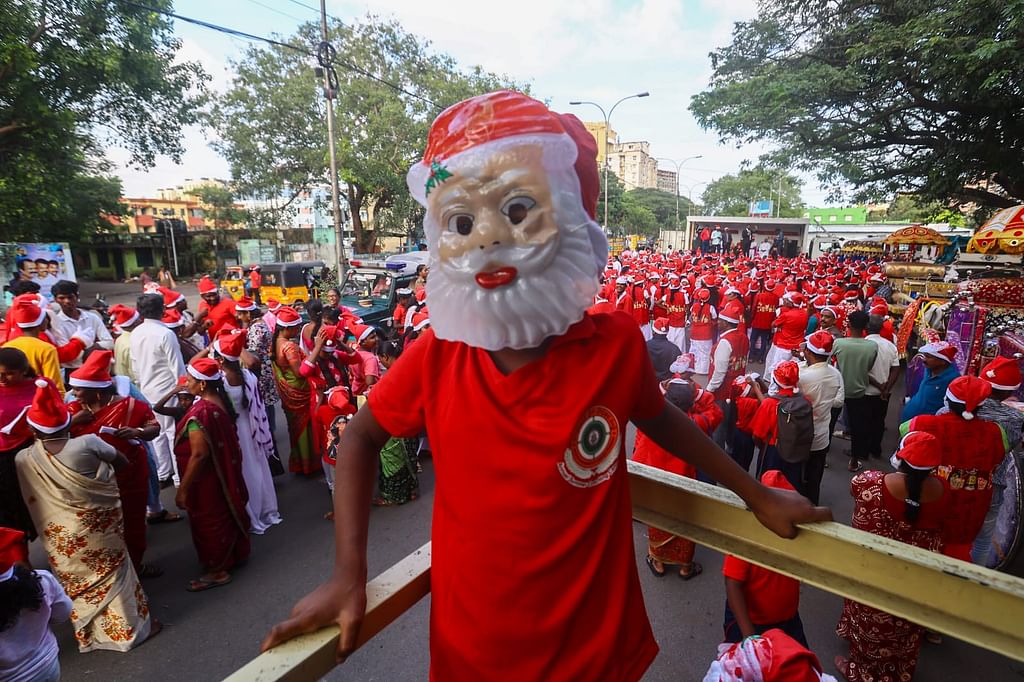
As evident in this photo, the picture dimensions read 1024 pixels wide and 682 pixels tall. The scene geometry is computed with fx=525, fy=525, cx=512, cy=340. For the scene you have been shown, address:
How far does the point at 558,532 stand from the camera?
114cm

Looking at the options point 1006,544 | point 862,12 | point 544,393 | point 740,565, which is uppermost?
point 862,12

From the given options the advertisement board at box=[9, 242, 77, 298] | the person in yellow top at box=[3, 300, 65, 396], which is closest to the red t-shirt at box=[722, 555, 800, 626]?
the person in yellow top at box=[3, 300, 65, 396]

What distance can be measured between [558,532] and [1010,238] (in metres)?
8.89

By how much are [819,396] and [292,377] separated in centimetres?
491

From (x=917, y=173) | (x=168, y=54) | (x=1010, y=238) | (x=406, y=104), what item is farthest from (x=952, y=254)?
(x=168, y=54)

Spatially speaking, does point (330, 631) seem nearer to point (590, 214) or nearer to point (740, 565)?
point (590, 214)

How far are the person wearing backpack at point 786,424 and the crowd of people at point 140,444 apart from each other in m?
3.12

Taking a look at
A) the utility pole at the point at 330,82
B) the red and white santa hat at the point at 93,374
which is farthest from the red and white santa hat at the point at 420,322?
the utility pole at the point at 330,82

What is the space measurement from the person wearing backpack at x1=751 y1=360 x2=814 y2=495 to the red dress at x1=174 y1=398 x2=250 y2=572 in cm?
404

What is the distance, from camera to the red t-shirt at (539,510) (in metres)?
1.14

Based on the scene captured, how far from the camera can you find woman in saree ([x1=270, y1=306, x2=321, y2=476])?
5.23m

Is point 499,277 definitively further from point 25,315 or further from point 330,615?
point 25,315

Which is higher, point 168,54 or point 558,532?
point 168,54

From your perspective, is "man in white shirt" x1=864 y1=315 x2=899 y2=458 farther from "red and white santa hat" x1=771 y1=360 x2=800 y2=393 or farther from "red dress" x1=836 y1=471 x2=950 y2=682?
"red dress" x1=836 y1=471 x2=950 y2=682
